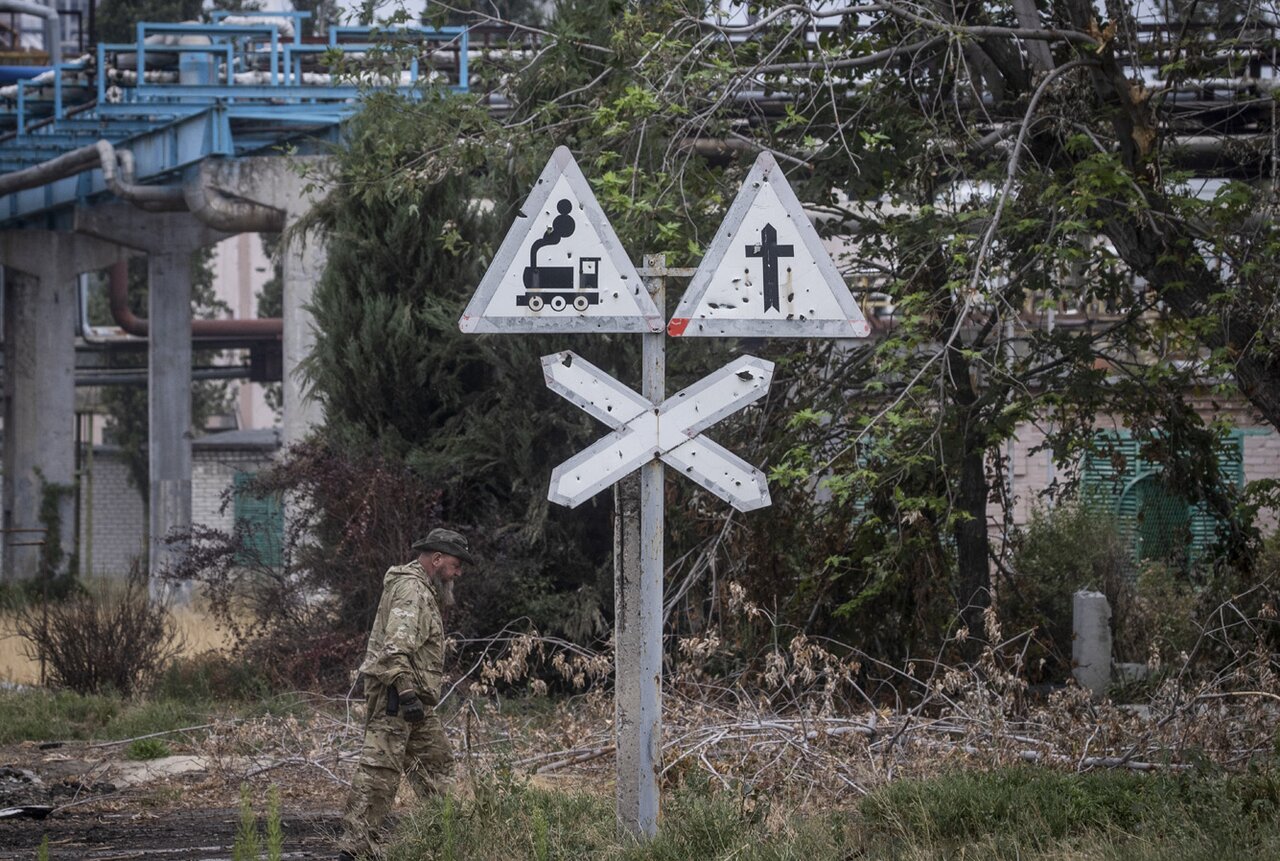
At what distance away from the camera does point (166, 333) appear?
24469 millimetres

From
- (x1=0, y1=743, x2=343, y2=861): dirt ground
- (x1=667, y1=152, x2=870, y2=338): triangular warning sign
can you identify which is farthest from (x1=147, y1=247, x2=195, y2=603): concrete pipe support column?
(x1=667, y1=152, x2=870, y2=338): triangular warning sign

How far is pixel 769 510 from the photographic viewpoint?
10.7m

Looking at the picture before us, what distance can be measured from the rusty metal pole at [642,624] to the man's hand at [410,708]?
1878 millimetres

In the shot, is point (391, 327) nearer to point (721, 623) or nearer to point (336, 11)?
point (336, 11)

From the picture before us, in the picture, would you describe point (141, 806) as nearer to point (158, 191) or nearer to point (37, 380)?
point (158, 191)

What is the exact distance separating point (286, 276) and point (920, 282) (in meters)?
11.4

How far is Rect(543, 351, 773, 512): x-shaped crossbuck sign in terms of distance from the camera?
5.67m

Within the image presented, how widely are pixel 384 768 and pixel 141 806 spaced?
2582 millimetres

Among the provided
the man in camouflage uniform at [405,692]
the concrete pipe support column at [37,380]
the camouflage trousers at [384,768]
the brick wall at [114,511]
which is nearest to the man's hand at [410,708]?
the man in camouflage uniform at [405,692]

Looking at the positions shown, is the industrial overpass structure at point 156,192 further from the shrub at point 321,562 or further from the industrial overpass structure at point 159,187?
the shrub at point 321,562

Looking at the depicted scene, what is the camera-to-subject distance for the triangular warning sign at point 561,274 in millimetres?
5684

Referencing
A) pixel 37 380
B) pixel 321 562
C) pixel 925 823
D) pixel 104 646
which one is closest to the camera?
pixel 925 823

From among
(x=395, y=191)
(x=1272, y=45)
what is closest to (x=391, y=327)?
(x=395, y=191)

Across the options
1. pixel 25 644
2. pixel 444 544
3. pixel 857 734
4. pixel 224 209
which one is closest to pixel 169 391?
pixel 224 209
